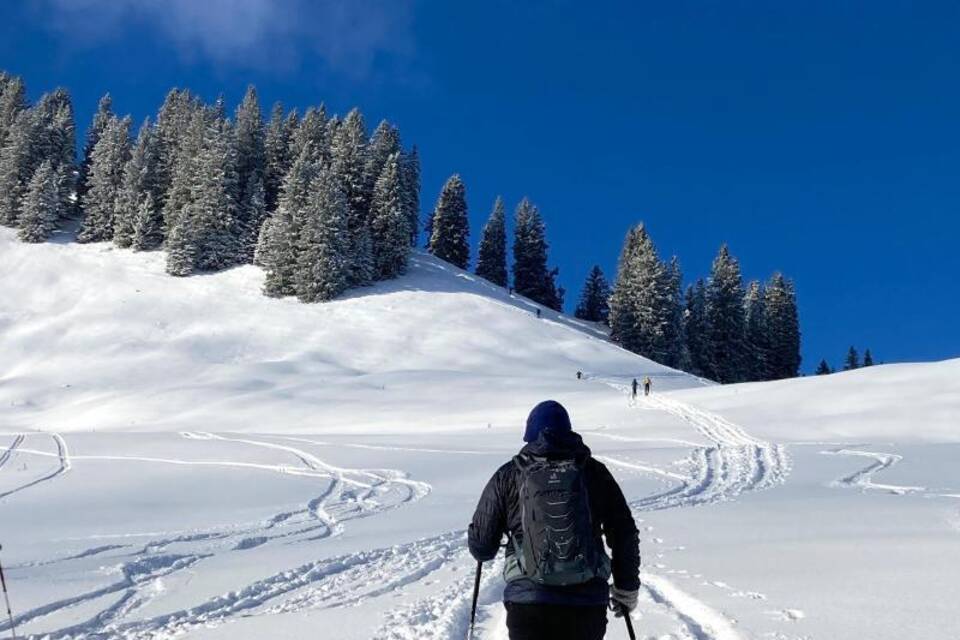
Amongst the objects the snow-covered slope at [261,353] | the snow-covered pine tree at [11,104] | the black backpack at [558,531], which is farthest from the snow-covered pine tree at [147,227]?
the black backpack at [558,531]

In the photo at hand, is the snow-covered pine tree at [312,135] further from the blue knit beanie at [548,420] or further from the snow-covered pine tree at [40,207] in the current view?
the blue knit beanie at [548,420]

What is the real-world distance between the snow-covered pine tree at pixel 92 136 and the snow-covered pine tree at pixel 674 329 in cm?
5537

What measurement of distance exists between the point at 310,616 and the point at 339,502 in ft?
24.8

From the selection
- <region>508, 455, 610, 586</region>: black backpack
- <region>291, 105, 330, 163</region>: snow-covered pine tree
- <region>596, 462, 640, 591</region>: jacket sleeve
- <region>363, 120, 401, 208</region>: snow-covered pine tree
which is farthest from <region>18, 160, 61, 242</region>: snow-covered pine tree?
<region>596, 462, 640, 591</region>: jacket sleeve

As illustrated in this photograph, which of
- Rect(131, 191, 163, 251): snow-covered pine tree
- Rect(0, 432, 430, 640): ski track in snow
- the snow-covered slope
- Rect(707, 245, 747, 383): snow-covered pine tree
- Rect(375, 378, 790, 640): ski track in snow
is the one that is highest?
Rect(131, 191, 163, 251): snow-covered pine tree

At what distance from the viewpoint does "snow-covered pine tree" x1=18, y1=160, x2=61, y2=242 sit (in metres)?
60.6

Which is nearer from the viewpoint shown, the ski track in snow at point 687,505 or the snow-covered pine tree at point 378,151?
the ski track in snow at point 687,505

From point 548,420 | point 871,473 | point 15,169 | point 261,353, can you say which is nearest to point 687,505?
point 871,473

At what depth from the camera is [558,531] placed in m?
3.38

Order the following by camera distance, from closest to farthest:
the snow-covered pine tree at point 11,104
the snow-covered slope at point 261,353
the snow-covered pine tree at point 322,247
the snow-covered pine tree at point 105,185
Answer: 1. the snow-covered slope at point 261,353
2. the snow-covered pine tree at point 322,247
3. the snow-covered pine tree at point 105,185
4. the snow-covered pine tree at point 11,104

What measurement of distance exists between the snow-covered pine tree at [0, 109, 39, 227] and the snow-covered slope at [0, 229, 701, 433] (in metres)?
3.18

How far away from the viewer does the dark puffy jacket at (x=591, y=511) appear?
137 inches

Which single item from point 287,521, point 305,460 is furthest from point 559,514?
point 305,460

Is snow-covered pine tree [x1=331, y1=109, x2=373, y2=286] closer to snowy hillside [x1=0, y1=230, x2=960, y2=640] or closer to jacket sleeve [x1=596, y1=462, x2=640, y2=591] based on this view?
snowy hillside [x1=0, y1=230, x2=960, y2=640]
